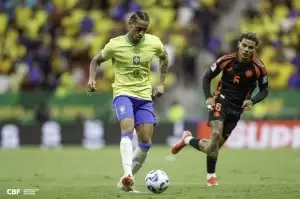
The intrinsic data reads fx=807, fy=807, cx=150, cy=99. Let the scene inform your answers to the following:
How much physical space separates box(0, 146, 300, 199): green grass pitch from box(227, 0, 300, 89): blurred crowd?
262 cm

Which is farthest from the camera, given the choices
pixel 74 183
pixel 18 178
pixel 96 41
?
pixel 96 41

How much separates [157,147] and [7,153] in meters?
4.46

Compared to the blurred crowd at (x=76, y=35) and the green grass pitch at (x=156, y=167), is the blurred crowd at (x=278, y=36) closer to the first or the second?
the blurred crowd at (x=76, y=35)

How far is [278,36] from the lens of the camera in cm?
2508

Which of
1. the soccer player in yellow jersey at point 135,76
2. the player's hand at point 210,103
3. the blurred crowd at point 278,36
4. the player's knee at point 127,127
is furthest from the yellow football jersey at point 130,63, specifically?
the blurred crowd at point 278,36

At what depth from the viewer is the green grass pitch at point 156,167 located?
11315mm

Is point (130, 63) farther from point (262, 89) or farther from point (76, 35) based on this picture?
point (76, 35)

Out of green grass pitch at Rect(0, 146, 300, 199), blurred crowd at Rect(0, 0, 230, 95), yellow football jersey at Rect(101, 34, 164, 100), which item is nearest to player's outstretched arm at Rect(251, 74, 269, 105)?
green grass pitch at Rect(0, 146, 300, 199)

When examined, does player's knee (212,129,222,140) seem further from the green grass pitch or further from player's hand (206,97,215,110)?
the green grass pitch

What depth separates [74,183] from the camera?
1370 centimetres

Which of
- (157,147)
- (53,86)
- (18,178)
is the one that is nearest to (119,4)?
(53,86)

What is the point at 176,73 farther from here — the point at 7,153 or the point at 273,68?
the point at 7,153

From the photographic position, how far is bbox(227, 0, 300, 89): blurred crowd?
23.9 m

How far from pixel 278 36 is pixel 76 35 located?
6680 mm
